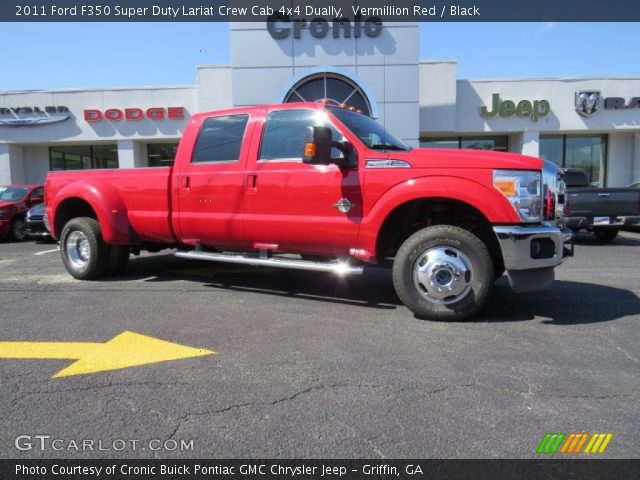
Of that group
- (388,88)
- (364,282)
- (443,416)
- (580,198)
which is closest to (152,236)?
(364,282)

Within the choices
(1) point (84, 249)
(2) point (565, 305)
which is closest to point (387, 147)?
(2) point (565, 305)

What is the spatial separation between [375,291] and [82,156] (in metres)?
20.6

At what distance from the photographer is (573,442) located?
2.29 meters

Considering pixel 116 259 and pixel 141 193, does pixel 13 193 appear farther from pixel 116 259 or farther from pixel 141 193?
pixel 141 193

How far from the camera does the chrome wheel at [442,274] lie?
4.18 m

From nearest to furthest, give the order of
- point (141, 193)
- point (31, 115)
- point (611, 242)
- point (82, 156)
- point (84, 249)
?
point (141, 193) < point (84, 249) < point (611, 242) < point (31, 115) < point (82, 156)

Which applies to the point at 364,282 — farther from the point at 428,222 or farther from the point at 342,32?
the point at 342,32

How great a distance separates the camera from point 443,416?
2553 mm

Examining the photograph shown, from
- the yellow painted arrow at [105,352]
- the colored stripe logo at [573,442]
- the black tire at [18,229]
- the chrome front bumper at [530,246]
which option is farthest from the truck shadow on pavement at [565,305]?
the black tire at [18,229]

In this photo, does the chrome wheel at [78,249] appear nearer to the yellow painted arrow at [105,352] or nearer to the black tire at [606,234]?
the yellow painted arrow at [105,352]

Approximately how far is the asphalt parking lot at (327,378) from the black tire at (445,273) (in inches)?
6.7

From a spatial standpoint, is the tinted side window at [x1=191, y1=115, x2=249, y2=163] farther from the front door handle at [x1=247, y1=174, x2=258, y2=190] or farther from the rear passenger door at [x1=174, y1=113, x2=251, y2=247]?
the front door handle at [x1=247, y1=174, x2=258, y2=190]

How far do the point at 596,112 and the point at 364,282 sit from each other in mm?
16665

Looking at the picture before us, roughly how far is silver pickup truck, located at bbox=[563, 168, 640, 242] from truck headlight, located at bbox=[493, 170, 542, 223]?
6.62m
